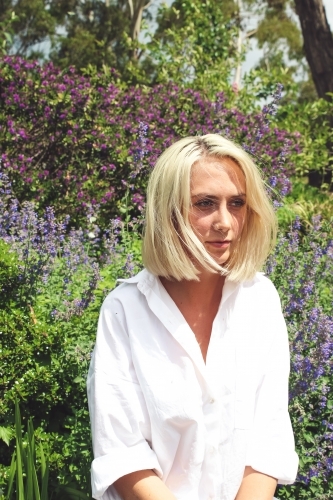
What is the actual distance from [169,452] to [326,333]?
3.61 ft

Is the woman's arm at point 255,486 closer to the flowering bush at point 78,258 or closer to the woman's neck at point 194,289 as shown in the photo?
the woman's neck at point 194,289

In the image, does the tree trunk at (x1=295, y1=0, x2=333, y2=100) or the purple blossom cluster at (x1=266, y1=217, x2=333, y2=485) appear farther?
the tree trunk at (x1=295, y1=0, x2=333, y2=100)

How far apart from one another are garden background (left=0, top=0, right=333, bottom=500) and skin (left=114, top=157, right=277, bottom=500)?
0.54 meters

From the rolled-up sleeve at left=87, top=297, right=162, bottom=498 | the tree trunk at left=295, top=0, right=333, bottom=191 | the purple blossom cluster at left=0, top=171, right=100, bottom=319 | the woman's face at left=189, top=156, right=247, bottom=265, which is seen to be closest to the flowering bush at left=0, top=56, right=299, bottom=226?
the purple blossom cluster at left=0, top=171, right=100, bottom=319

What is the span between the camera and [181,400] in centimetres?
185

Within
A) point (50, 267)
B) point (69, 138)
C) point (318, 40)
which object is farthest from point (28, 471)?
point (318, 40)

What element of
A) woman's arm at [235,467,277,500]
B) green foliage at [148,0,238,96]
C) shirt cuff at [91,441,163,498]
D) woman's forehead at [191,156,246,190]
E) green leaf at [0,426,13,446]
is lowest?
green leaf at [0,426,13,446]

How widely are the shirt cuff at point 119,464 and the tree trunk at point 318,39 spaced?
911cm

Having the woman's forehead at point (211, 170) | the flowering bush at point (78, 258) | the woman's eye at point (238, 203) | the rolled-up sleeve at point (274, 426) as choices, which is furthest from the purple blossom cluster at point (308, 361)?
the woman's forehead at point (211, 170)

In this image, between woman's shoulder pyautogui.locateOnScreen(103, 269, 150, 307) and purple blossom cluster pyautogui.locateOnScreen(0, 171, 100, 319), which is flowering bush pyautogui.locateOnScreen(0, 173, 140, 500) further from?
woman's shoulder pyautogui.locateOnScreen(103, 269, 150, 307)

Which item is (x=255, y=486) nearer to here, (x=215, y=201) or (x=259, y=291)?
(x=259, y=291)

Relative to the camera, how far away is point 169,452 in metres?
1.88

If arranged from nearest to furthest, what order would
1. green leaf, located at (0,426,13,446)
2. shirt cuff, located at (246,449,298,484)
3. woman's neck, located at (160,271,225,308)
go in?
shirt cuff, located at (246,449,298,484) → woman's neck, located at (160,271,225,308) → green leaf, located at (0,426,13,446)

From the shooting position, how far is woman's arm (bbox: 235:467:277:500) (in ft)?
6.08
